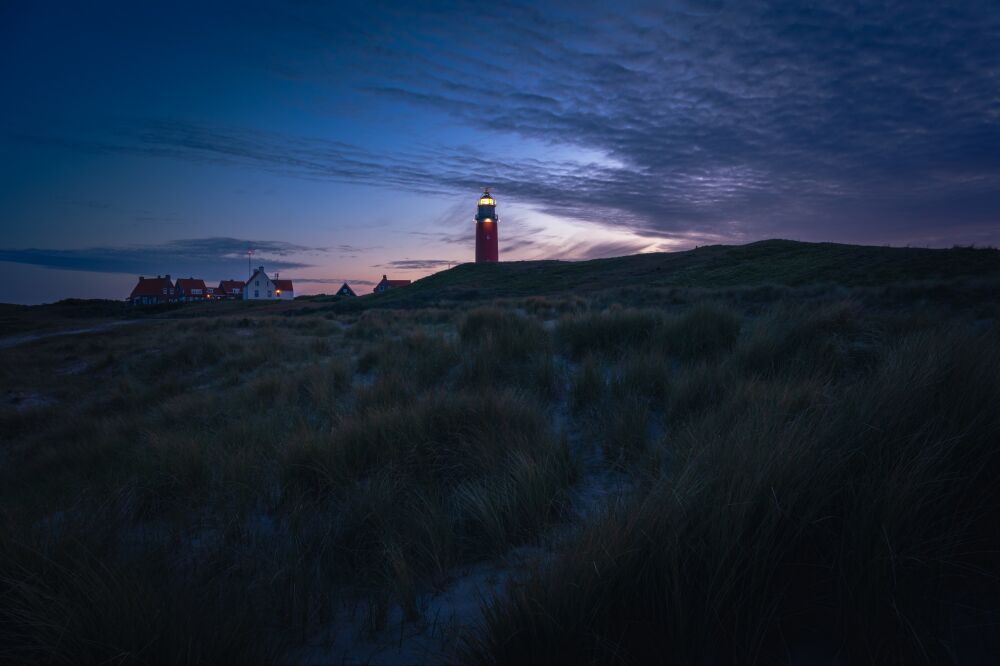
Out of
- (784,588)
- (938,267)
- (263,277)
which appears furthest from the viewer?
(263,277)

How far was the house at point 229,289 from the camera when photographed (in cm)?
8069

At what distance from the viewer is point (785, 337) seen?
5.26 m

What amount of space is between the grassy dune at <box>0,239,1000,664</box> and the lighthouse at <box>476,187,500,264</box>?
64891 mm

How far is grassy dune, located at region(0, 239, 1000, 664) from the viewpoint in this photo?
1531 mm

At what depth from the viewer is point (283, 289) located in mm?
82625

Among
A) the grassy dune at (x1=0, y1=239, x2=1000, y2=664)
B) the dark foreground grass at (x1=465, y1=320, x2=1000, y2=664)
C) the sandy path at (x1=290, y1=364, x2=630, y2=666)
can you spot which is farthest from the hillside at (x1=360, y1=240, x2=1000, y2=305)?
the sandy path at (x1=290, y1=364, x2=630, y2=666)

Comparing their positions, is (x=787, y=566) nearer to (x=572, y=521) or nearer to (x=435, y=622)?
(x=572, y=521)

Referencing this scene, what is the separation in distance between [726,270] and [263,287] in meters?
72.2

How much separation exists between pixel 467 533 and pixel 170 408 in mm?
5525

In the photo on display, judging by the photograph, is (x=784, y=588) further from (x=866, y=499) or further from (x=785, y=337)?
(x=785, y=337)

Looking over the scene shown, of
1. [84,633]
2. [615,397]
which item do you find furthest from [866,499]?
[84,633]

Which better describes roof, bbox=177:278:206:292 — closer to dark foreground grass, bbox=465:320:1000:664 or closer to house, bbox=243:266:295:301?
house, bbox=243:266:295:301

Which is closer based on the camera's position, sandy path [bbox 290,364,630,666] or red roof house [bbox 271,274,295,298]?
sandy path [bbox 290,364,630,666]

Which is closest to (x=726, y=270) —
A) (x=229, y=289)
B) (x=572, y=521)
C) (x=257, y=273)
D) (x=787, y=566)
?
(x=572, y=521)
